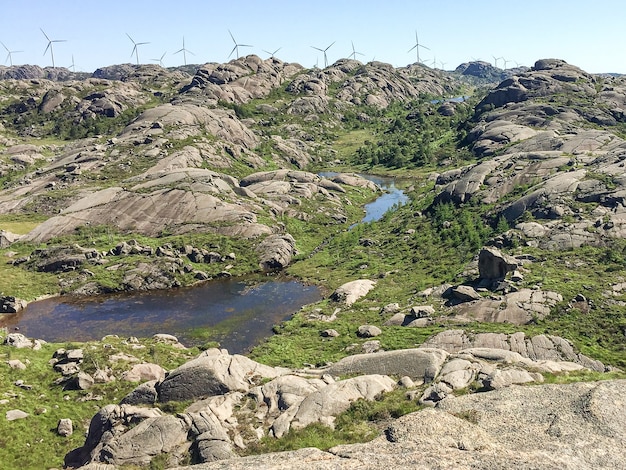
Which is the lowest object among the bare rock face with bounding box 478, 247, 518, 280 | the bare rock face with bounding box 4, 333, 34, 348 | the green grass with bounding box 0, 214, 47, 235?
the bare rock face with bounding box 4, 333, 34, 348

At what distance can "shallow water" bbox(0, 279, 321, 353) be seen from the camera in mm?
64438

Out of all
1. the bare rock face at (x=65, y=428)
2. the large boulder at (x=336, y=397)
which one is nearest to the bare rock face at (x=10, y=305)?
the bare rock face at (x=65, y=428)

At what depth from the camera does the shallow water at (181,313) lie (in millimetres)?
64438

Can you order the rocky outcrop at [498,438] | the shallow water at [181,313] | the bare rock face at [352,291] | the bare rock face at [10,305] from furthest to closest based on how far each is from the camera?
the bare rock face at [352,291], the bare rock face at [10,305], the shallow water at [181,313], the rocky outcrop at [498,438]

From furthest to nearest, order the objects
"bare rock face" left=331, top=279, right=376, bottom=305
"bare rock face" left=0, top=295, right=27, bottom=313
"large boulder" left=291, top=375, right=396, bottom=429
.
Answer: "bare rock face" left=331, top=279, right=376, bottom=305 → "bare rock face" left=0, top=295, right=27, bottom=313 → "large boulder" left=291, top=375, right=396, bottom=429

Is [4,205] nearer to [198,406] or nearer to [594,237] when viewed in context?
[198,406]

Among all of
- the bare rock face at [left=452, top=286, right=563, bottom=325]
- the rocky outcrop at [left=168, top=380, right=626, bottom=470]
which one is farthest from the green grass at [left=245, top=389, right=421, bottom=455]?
the bare rock face at [left=452, top=286, right=563, bottom=325]

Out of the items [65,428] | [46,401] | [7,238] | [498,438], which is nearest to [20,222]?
[7,238]

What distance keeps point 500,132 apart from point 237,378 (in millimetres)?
153107

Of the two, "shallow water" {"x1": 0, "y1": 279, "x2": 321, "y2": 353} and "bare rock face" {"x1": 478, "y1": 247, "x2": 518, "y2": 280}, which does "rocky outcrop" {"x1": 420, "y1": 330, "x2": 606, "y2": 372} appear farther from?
"shallow water" {"x1": 0, "y1": 279, "x2": 321, "y2": 353}

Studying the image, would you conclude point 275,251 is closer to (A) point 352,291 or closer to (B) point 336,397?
(A) point 352,291

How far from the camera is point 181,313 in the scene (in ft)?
236

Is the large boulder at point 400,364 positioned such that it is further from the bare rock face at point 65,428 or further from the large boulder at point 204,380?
the bare rock face at point 65,428

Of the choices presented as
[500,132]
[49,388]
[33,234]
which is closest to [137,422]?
[49,388]
